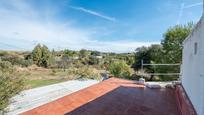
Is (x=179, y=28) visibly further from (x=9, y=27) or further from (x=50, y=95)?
(x=50, y=95)

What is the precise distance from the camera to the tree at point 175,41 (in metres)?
17.3

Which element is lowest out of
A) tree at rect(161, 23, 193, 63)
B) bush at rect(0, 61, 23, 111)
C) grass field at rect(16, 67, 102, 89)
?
grass field at rect(16, 67, 102, 89)

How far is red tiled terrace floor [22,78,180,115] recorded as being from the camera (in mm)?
4141

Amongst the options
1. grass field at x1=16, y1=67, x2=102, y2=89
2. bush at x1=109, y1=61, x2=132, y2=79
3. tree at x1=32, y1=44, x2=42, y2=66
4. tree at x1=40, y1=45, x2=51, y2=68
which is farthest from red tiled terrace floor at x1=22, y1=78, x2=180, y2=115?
tree at x1=32, y1=44, x2=42, y2=66

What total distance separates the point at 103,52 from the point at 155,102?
2811 cm

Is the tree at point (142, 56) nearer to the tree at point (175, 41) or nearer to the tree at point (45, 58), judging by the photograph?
the tree at point (175, 41)

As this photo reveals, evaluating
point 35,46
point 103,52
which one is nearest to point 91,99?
point 35,46

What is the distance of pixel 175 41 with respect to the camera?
58.5 ft

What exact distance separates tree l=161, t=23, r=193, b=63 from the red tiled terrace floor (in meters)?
12.3

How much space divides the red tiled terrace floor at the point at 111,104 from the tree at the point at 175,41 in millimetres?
12254

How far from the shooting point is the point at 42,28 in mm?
13320

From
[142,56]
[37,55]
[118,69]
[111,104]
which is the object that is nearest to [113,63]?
[118,69]

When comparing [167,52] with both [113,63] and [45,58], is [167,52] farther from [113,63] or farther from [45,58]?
[45,58]

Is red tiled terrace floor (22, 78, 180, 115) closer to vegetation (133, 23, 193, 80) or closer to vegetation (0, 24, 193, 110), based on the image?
vegetation (0, 24, 193, 110)
